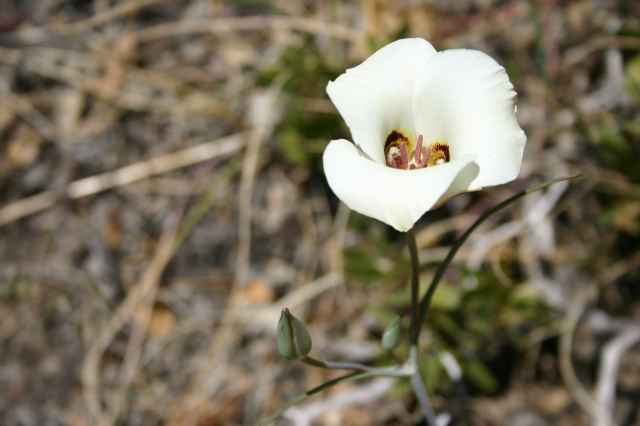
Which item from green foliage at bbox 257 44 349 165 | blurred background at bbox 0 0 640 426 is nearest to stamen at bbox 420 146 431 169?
blurred background at bbox 0 0 640 426

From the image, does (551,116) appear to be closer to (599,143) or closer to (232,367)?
(599,143)

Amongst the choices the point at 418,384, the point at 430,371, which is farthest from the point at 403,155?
the point at 430,371

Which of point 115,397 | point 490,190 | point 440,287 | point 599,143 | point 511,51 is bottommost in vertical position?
point 115,397

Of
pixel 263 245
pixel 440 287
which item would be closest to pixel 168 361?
pixel 263 245

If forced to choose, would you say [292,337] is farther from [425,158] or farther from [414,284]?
[425,158]

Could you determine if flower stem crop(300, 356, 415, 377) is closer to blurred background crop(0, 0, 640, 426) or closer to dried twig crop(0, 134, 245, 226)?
blurred background crop(0, 0, 640, 426)

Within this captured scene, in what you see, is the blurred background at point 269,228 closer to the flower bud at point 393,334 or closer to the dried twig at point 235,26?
the dried twig at point 235,26

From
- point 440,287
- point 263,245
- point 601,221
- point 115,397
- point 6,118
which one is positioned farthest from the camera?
point 6,118
